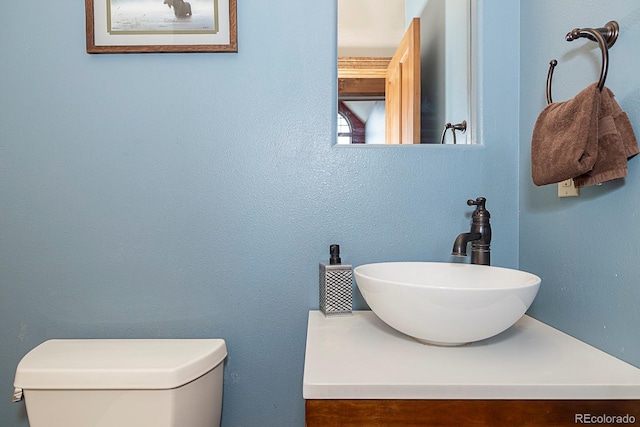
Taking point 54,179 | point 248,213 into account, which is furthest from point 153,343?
point 54,179

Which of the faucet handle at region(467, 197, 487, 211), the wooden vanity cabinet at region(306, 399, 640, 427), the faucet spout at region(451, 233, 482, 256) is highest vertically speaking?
the faucet handle at region(467, 197, 487, 211)

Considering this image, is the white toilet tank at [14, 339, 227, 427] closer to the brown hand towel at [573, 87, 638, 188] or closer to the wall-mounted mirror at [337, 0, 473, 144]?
the wall-mounted mirror at [337, 0, 473, 144]

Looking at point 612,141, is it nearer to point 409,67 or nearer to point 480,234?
point 480,234

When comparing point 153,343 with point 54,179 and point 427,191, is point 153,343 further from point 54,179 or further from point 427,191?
point 427,191

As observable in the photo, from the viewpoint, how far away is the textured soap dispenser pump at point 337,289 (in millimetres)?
1182

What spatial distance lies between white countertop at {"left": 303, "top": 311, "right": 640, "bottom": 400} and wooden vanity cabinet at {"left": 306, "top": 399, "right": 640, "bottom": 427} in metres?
0.01

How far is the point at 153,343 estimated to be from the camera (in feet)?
3.95

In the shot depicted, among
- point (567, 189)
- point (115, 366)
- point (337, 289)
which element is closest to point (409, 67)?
point (567, 189)

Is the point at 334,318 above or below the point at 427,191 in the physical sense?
below

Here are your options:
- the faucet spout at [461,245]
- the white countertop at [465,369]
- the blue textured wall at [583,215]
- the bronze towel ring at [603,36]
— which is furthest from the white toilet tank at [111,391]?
the bronze towel ring at [603,36]

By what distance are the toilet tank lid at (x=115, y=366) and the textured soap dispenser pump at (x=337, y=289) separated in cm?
32

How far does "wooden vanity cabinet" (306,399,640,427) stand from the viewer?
28.8 inches

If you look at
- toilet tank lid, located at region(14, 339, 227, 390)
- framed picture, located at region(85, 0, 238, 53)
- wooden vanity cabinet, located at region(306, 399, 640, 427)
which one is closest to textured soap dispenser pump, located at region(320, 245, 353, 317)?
toilet tank lid, located at region(14, 339, 227, 390)

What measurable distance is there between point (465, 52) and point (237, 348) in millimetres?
1124
